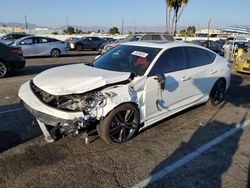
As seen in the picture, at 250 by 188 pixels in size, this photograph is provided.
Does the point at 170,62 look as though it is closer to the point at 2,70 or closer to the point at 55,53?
the point at 2,70

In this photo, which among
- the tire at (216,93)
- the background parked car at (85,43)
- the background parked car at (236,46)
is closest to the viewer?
the tire at (216,93)

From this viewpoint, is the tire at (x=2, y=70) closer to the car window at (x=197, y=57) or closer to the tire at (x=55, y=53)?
the car window at (x=197, y=57)

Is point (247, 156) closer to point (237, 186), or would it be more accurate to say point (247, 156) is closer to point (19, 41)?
point (237, 186)

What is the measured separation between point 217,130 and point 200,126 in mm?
319

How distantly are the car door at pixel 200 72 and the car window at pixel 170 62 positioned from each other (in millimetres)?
197

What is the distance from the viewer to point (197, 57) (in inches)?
223

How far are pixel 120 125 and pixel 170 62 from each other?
159cm

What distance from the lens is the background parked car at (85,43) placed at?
82.9 ft

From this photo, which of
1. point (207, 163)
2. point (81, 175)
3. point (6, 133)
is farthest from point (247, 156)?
point (6, 133)

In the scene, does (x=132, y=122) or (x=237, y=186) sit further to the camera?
(x=132, y=122)

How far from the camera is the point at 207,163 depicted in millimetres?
3781

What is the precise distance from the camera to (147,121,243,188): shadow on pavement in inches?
131

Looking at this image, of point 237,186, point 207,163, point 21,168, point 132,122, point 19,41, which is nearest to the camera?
point 237,186


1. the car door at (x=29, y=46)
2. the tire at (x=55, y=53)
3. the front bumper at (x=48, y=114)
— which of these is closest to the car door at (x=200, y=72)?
the front bumper at (x=48, y=114)
